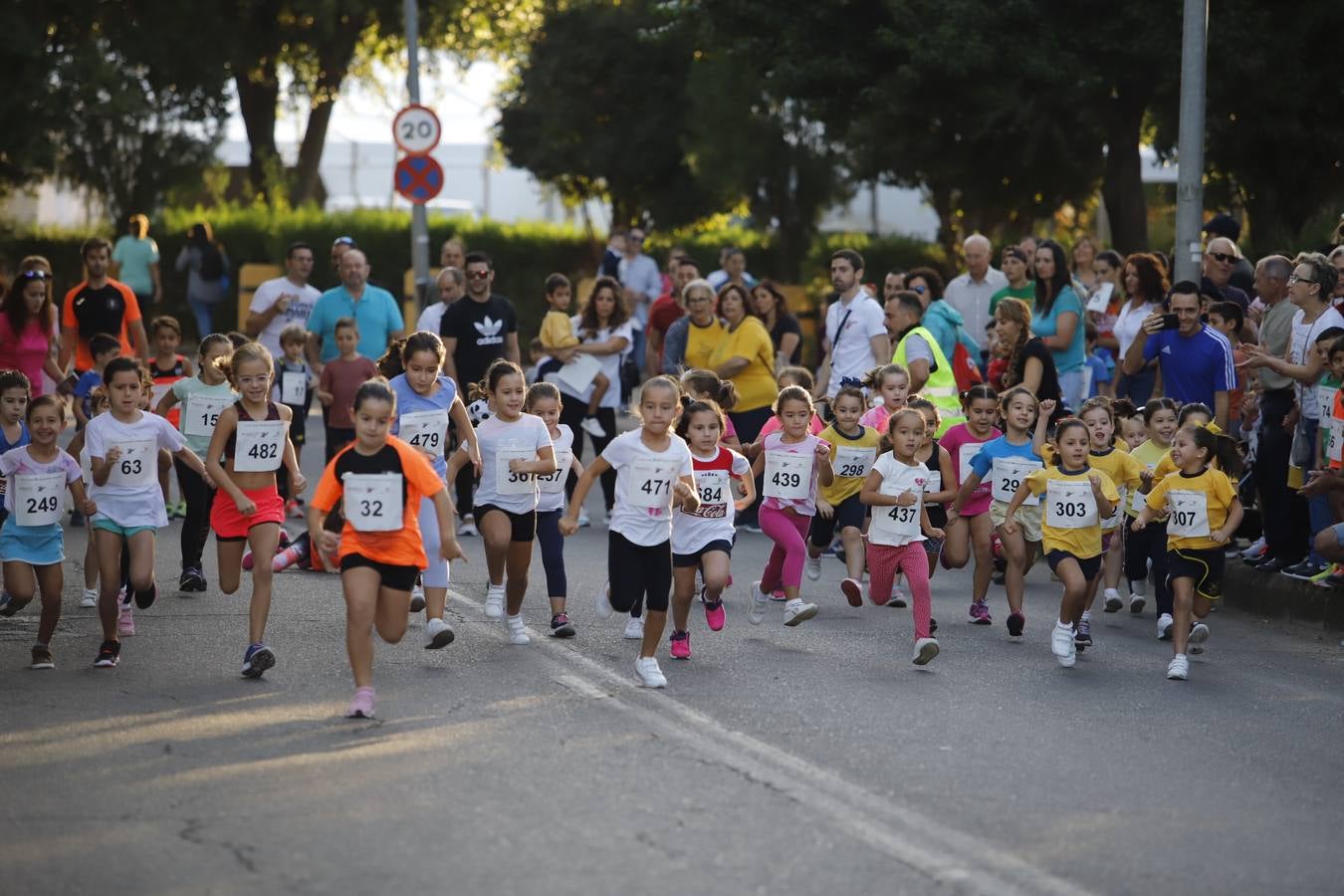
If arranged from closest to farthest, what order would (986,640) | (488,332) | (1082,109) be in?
1. (986,640)
2. (488,332)
3. (1082,109)

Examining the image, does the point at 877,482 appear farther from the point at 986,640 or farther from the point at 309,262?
the point at 309,262

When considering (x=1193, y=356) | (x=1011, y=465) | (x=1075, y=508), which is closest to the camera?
(x=1075, y=508)

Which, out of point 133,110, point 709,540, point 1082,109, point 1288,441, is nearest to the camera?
point 709,540

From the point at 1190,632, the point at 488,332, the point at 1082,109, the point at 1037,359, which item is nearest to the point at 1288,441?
the point at 1037,359

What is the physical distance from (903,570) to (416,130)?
1317cm

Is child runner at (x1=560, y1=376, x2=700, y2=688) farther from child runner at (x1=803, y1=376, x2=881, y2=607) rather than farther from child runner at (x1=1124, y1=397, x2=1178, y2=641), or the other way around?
child runner at (x1=1124, y1=397, x2=1178, y2=641)

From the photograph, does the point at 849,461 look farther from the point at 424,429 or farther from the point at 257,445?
the point at 257,445

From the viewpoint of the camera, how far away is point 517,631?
10305 millimetres

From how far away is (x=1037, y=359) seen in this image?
→ 12727 millimetres

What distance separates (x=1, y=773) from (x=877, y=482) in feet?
16.1

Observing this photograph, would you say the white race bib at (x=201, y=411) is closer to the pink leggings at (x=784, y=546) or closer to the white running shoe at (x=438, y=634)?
the white running shoe at (x=438, y=634)

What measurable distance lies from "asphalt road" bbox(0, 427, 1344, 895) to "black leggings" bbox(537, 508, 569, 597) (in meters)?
0.29

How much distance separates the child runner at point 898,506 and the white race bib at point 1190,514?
4.14 ft

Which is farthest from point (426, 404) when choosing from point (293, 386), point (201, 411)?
point (293, 386)
